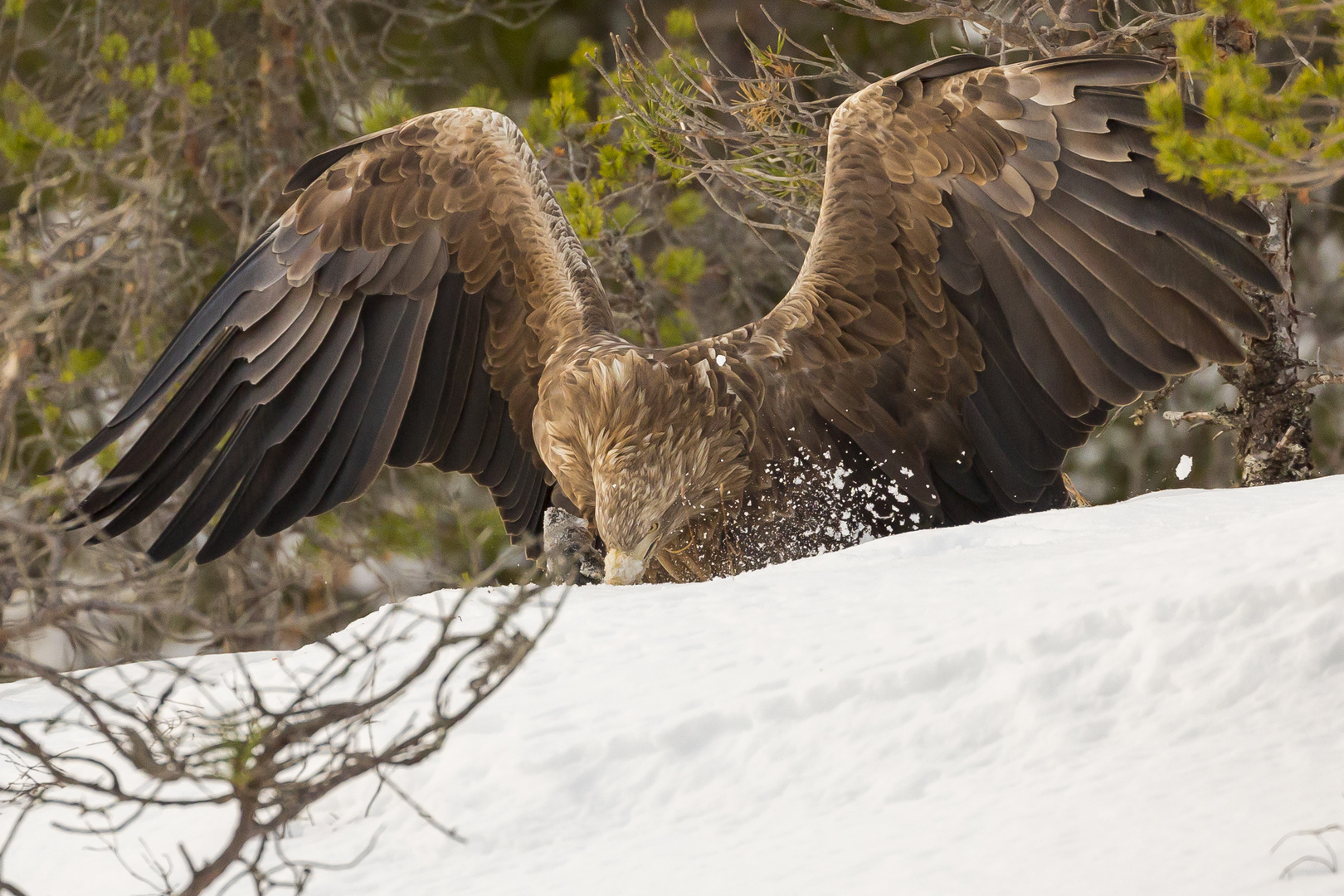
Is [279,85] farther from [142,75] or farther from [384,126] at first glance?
[384,126]

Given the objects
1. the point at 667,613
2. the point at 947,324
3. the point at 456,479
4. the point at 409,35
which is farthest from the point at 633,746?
the point at 409,35

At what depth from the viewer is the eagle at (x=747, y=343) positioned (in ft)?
13.4

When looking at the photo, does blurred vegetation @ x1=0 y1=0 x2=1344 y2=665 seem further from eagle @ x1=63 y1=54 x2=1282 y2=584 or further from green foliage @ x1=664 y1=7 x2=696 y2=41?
eagle @ x1=63 y1=54 x2=1282 y2=584

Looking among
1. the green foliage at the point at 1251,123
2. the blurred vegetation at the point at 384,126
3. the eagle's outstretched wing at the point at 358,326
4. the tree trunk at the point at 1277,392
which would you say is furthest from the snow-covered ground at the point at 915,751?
the blurred vegetation at the point at 384,126

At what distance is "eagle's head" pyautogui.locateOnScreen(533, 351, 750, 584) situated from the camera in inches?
163

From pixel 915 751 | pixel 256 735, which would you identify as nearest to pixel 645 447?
pixel 915 751

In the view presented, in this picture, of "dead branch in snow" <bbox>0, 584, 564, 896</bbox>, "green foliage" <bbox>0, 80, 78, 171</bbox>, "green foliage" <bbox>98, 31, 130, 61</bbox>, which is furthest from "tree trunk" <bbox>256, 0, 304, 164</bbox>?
"dead branch in snow" <bbox>0, 584, 564, 896</bbox>

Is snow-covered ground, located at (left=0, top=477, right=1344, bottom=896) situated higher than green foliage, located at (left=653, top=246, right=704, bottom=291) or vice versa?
green foliage, located at (left=653, top=246, right=704, bottom=291)

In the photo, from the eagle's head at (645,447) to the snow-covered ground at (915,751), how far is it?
3.21 ft

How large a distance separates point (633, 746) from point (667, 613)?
25.1 inches

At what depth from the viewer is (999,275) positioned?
169 inches

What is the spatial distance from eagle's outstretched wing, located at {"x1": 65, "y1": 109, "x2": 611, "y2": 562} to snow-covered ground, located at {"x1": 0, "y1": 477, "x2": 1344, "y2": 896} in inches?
74.0

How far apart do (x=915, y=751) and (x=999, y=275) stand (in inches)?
86.3

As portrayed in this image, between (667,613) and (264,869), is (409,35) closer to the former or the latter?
(667,613)
